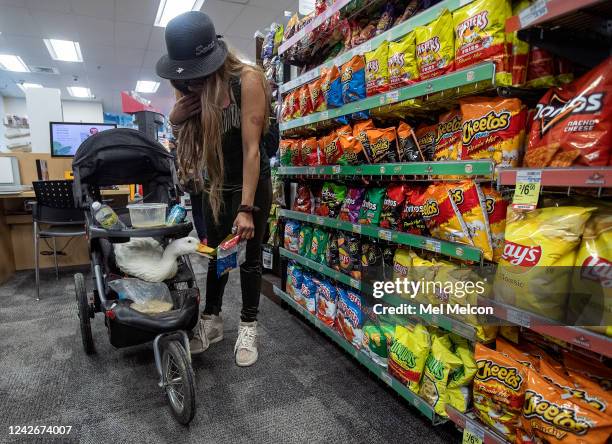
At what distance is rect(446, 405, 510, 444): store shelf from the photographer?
1114mm

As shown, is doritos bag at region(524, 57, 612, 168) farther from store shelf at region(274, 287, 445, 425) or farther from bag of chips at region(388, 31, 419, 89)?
store shelf at region(274, 287, 445, 425)

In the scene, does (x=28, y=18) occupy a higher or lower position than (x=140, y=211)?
higher

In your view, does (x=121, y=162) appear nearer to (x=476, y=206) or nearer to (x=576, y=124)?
(x=476, y=206)

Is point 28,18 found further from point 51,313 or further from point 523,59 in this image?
point 523,59

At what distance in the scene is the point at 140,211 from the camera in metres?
1.56

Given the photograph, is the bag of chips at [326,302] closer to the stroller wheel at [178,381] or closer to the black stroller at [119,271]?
the black stroller at [119,271]

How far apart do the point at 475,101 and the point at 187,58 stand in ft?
3.64

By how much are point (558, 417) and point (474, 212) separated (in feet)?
2.05

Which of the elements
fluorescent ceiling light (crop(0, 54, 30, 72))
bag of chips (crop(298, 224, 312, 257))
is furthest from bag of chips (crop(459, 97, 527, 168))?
fluorescent ceiling light (crop(0, 54, 30, 72))

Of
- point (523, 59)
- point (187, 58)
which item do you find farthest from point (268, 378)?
point (523, 59)

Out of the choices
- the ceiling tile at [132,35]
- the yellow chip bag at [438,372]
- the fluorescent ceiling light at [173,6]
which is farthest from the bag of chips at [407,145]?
the ceiling tile at [132,35]

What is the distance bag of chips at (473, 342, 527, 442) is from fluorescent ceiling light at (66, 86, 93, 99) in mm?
12090

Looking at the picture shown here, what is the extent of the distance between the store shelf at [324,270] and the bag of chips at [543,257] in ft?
2.69

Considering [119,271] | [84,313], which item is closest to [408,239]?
[119,271]
